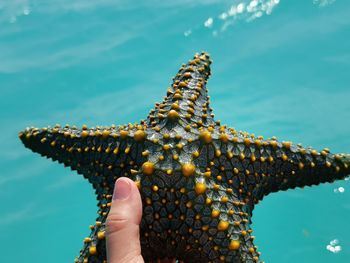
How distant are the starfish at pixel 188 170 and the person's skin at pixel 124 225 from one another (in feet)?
0.55

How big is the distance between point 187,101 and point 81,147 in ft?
4.59

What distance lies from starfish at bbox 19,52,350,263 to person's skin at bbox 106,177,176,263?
0.17 m

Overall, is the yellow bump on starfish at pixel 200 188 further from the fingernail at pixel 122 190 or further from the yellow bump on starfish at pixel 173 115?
the yellow bump on starfish at pixel 173 115

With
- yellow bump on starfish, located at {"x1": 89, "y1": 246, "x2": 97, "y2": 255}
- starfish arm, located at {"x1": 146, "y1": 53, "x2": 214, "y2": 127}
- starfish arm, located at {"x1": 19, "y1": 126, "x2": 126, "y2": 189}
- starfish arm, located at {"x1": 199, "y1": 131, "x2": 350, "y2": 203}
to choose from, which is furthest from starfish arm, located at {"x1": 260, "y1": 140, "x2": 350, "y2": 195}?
yellow bump on starfish, located at {"x1": 89, "y1": 246, "x2": 97, "y2": 255}

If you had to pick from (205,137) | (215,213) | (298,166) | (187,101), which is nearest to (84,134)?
(187,101)

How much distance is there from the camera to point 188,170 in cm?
401

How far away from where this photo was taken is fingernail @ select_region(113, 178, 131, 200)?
3914 millimetres

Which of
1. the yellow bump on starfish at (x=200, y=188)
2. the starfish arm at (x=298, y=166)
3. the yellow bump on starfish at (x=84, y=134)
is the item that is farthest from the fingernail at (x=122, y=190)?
the starfish arm at (x=298, y=166)

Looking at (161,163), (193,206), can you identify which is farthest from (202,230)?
(161,163)

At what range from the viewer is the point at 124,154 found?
4469 mm

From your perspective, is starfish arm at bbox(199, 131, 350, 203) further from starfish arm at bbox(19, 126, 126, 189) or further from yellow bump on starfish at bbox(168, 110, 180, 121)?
starfish arm at bbox(19, 126, 126, 189)

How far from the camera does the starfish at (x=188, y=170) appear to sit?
404 centimetres

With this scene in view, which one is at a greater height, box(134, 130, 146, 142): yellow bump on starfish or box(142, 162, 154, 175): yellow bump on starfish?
box(134, 130, 146, 142): yellow bump on starfish

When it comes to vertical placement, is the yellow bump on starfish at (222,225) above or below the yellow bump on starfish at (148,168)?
below
